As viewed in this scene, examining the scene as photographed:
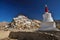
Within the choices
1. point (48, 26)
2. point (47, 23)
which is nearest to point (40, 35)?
point (48, 26)

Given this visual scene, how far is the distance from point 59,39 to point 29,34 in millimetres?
3065

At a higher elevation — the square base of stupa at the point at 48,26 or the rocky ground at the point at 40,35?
the square base of stupa at the point at 48,26

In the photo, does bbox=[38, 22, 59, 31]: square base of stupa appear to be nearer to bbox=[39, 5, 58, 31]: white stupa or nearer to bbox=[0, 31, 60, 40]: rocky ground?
bbox=[39, 5, 58, 31]: white stupa

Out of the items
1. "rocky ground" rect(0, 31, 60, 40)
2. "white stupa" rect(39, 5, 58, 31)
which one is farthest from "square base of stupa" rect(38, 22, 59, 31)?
"rocky ground" rect(0, 31, 60, 40)

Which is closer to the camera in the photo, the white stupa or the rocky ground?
the rocky ground

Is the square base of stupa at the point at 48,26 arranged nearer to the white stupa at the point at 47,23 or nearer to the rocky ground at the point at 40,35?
the white stupa at the point at 47,23

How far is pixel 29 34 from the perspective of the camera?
1060 cm

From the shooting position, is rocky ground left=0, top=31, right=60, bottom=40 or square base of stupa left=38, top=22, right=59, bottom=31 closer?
rocky ground left=0, top=31, right=60, bottom=40

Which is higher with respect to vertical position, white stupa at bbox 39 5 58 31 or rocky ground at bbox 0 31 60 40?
white stupa at bbox 39 5 58 31

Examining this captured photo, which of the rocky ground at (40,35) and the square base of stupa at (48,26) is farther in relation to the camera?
the square base of stupa at (48,26)

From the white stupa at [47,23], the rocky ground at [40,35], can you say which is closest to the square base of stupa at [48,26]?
the white stupa at [47,23]

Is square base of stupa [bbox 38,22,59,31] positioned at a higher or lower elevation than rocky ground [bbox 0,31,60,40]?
higher

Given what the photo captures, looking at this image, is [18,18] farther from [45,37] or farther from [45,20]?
[45,37]

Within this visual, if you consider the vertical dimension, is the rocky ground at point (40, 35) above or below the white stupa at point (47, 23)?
below
